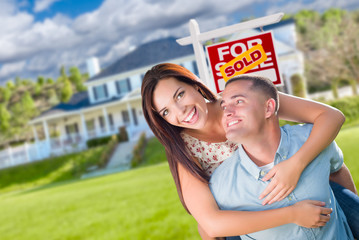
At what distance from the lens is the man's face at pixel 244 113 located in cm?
150

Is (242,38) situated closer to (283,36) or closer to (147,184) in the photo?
(147,184)

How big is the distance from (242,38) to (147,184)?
28.8 feet

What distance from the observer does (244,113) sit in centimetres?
150

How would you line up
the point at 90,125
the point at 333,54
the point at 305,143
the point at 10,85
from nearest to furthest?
the point at 305,143 < the point at 333,54 < the point at 90,125 < the point at 10,85

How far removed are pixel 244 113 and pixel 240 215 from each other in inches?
14.6

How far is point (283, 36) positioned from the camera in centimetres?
2316

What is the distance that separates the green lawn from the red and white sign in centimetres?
337

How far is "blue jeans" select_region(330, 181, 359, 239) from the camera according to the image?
1.88 m

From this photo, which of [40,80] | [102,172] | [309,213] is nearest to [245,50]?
[309,213]

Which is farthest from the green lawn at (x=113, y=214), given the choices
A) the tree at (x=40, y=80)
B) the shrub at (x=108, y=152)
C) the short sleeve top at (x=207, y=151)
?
the tree at (x=40, y=80)

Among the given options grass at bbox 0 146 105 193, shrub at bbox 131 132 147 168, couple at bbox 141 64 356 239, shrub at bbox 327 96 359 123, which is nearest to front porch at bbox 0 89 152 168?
grass at bbox 0 146 105 193

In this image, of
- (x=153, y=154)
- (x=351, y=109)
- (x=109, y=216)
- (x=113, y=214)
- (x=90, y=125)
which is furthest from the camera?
(x=90, y=125)

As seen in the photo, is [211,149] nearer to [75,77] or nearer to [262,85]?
[262,85]

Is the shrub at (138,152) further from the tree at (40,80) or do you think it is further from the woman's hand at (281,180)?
the tree at (40,80)
